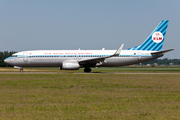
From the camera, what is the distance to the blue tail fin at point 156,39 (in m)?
39.3

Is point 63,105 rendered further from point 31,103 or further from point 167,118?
point 167,118

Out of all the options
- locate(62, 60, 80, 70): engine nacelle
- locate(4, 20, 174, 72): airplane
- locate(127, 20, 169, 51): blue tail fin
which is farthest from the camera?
locate(127, 20, 169, 51): blue tail fin

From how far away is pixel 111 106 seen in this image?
984 cm

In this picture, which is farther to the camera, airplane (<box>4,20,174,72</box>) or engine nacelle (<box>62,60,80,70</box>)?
airplane (<box>4,20,174,72</box>)

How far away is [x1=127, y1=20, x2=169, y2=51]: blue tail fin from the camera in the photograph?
39281mm

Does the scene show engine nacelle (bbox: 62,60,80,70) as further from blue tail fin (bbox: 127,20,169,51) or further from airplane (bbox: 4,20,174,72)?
blue tail fin (bbox: 127,20,169,51)

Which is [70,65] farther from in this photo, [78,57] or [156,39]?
[156,39]

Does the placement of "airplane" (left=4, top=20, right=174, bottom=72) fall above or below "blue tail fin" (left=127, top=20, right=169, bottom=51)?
below

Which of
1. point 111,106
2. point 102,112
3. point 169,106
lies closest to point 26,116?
point 102,112

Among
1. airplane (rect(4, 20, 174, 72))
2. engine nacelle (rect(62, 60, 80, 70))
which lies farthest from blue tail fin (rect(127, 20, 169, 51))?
engine nacelle (rect(62, 60, 80, 70))

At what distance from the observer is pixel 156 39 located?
130 feet

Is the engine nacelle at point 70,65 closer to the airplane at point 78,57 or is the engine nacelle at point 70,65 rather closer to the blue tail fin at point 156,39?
the airplane at point 78,57

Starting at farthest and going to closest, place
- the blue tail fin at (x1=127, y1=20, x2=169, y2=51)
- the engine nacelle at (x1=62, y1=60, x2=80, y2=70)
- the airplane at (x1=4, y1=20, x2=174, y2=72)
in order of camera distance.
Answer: the blue tail fin at (x1=127, y1=20, x2=169, y2=51) → the airplane at (x1=4, y1=20, x2=174, y2=72) → the engine nacelle at (x1=62, y1=60, x2=80, y2=70)

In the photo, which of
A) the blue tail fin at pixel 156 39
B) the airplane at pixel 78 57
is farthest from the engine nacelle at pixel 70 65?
the blue tail fin at pixel 156 39
